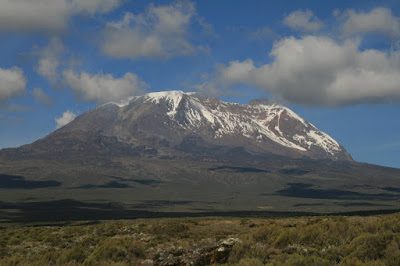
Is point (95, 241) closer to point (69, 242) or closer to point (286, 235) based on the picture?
point (69, 242)

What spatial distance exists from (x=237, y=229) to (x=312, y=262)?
106ft

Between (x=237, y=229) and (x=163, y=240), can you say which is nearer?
(x=163, y=240)

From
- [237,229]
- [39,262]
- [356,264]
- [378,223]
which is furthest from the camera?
[237,229]

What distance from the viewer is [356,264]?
60.7ft

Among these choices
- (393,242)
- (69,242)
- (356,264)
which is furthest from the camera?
(69,242)

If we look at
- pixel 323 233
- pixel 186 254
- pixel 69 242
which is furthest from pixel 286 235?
pixel 69 242

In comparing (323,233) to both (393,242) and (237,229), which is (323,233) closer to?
(393,242)

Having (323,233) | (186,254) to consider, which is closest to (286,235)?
(323,233)

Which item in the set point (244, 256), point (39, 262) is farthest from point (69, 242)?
point (244, 256)

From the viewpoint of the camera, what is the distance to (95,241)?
3731 centimetres

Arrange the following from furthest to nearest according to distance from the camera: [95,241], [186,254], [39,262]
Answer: [95,241] < [186,254] < [39,262]

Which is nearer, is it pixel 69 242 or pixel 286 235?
pixel 286 235

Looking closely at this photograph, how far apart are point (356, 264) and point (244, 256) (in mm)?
6039

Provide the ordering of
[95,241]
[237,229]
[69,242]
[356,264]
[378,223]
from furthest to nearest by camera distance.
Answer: [237,229] → [69,242] → [95,241] → [378,223] → [356,264]
